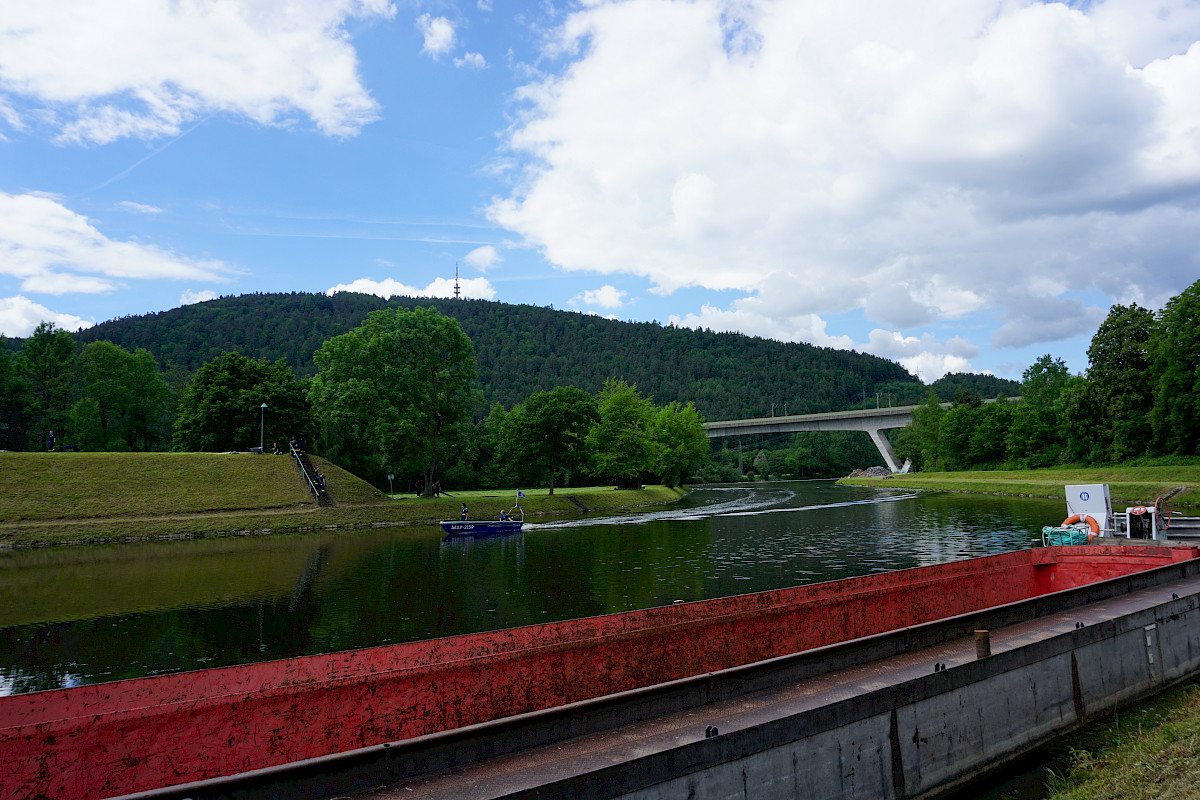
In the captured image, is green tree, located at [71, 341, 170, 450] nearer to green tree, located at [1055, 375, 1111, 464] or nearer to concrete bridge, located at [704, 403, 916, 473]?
concrete bridge, located at [704, 403, 916, 473]

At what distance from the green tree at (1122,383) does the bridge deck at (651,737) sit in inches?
2583

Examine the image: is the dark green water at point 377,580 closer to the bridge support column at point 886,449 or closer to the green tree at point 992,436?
the green tree at point 992,436

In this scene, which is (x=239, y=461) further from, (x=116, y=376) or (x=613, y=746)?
(x=613, y=746)

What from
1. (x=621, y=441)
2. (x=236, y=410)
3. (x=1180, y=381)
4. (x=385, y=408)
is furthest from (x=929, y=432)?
(x=236, y=410)

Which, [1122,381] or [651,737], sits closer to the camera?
[651,737]

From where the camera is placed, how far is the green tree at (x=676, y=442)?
305 feet

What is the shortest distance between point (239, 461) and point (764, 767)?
5571 centimetres

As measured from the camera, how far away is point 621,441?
259 feet

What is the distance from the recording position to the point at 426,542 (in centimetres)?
4038

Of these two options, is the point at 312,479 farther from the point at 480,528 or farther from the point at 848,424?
the point at 848,424

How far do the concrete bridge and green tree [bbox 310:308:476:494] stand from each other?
82.6 m

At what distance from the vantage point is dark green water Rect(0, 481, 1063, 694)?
16.7 m

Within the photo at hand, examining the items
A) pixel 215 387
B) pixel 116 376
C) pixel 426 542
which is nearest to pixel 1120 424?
pixel 426 542

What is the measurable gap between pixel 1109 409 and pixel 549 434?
179 ft
